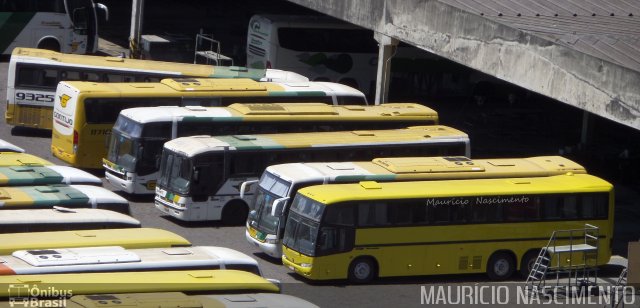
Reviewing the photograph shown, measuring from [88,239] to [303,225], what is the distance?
176 inches

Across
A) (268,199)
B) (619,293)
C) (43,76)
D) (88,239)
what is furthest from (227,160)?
(619,293)

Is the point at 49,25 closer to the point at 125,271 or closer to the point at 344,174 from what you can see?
the point at 344,174

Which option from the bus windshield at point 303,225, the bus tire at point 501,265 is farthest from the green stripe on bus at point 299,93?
the bus tire at point 501,265

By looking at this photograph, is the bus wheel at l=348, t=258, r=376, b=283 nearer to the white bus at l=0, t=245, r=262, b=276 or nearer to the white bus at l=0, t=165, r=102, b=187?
the white bus at l=0, t=245, r=262, b=276

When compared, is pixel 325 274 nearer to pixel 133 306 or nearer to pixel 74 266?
pixel 74 266

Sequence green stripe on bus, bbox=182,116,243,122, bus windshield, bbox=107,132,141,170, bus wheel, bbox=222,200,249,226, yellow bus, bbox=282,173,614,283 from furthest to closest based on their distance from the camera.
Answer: green stripe on bus, bbox=182,116,243,122 < bus windshield, bbox=107,132,141,170 < bus wheel, bbox=222,200,249,226 < yellow bus, bbox=282,173,614,283

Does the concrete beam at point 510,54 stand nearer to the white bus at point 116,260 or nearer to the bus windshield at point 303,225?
the bus windshield at point 303,225

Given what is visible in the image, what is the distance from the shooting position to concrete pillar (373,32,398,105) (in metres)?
30.0

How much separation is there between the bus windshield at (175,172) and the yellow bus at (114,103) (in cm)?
198

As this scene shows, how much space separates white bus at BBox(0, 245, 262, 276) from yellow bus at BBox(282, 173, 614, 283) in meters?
3.25

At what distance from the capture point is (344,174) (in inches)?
956

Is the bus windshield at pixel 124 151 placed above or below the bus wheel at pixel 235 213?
above

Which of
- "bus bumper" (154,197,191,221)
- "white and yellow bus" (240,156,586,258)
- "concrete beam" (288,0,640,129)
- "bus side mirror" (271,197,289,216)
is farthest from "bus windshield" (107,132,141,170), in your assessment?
"concrete beam" (288,0,640,129)

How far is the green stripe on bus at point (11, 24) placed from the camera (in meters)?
38.7
